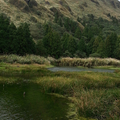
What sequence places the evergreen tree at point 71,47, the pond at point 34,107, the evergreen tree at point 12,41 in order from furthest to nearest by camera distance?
the evergreen tree at point 71,47
the evergreen tree at point 12,41
the pond at point 34,107

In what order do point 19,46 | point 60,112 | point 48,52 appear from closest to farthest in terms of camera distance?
1. point 60,112
2. point 19,46
3. point 48,52

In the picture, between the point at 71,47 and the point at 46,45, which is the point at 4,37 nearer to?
the point at 46,45

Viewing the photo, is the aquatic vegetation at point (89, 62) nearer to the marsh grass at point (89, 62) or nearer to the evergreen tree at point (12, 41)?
the marsh grass at point (89, 62)

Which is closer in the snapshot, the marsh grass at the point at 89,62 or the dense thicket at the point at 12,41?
the dense thicket at the point at 12,41

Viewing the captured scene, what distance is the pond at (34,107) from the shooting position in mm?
9352

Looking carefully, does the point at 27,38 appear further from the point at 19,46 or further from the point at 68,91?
the point at 68,91

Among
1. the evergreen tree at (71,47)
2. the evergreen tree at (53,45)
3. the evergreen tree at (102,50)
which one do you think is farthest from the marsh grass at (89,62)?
the evergreen tree at (71,47)

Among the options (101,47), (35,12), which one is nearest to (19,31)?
(101,47)

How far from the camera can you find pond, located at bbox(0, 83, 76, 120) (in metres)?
9.35

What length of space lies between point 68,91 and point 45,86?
207cm

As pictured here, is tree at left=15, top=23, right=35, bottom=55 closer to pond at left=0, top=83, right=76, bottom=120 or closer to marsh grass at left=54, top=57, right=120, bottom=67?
marsh grass at left=54, top=57, right=120, bottom=67

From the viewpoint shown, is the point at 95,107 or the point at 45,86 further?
the point at 45,86

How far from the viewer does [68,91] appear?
47.1 feet

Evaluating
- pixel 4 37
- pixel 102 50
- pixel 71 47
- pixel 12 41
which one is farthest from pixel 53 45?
pixel 102 50
